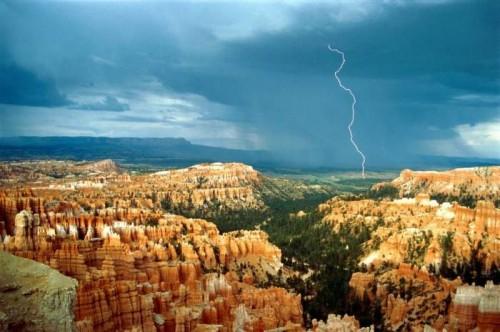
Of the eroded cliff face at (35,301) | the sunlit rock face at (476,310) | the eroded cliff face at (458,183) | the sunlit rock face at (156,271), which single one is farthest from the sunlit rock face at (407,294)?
the eroded cliff face at (458,183)

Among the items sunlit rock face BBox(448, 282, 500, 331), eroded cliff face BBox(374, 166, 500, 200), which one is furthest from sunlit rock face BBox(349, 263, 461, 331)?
eroded cliff face BBox(374, 166, 500, 200)

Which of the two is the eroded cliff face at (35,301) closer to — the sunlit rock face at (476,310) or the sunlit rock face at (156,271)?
the sunlit rock face at (156,271)

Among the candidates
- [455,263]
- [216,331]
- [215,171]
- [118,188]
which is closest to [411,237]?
[455,263]

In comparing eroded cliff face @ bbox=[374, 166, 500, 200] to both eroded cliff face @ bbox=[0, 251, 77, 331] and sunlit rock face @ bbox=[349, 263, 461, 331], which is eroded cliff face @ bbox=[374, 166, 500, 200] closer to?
sunlit rock face @ bbox=[349, 263, 461, 331]

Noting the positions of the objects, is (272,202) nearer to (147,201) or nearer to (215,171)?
(215,171)

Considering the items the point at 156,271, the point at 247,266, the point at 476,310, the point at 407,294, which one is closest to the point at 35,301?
the point at 476,310
